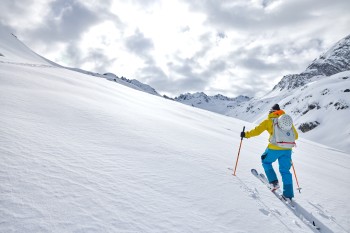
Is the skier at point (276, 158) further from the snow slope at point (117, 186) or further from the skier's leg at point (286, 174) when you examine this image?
the snow slope at point (117, 186)

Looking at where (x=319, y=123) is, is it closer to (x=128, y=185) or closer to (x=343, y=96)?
(x=343, y=96)

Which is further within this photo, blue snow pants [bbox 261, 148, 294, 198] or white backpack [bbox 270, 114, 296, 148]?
white backpack [bbox 270, 114, 296, 148]

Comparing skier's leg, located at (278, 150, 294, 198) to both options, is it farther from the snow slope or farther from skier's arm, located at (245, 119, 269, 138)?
skier's arm, located at (245, 119, 269, 138)

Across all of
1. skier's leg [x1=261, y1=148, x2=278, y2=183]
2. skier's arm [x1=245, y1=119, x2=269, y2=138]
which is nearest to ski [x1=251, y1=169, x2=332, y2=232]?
skier's leg [x1=261, y1=148, x2=278, y2=183]

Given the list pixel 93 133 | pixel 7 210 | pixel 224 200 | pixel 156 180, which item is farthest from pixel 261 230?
pixel 93 133

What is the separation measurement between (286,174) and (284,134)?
1.02 metres

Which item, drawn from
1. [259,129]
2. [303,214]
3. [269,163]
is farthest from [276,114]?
[303,214]

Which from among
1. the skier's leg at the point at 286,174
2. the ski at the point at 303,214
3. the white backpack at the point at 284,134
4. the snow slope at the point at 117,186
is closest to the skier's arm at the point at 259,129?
the white backpack at the point at 284,134

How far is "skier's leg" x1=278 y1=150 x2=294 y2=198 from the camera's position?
550 cm

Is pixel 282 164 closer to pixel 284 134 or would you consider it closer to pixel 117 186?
pixel 284 134

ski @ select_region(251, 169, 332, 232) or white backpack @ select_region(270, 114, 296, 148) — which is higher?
white backpack @ select_region(270, 114, 296, 148)

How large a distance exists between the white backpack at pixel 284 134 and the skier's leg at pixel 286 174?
24 centimetres

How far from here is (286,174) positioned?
19.4 feet

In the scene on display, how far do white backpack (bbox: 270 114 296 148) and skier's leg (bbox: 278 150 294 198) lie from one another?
237 millimetres
